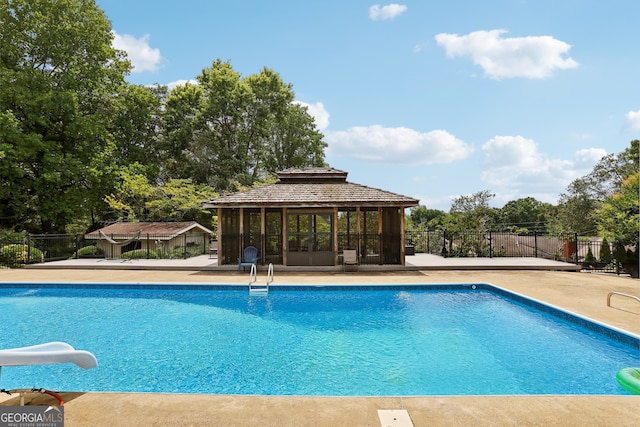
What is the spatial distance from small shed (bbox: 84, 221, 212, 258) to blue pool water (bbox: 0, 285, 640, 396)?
7.83 metres

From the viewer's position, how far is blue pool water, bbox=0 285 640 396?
198 inches

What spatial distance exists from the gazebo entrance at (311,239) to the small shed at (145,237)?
7429 millimetres

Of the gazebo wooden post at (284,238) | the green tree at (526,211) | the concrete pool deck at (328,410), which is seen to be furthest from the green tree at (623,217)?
the green tree at (526,211)

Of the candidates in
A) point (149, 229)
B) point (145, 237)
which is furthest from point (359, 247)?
point (149, 229)

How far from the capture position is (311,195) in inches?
570

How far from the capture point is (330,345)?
6551 millimetres

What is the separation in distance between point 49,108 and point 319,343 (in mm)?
23497

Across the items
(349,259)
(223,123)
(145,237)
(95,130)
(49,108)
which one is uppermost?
(223,123)

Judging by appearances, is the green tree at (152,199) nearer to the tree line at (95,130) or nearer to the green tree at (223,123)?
the tree line at (95,130)

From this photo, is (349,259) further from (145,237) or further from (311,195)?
(145,237)

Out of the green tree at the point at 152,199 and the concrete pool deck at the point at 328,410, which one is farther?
the green tree at the point at 152,199

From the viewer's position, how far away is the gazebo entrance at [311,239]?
1413cm

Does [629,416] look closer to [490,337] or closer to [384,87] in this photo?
[490,337]

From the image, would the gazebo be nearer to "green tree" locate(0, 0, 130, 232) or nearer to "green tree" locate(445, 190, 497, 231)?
"green tree" locate(445, 190, 497, 231)
